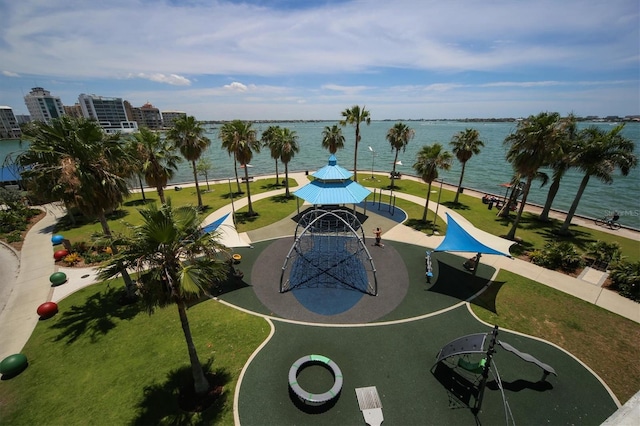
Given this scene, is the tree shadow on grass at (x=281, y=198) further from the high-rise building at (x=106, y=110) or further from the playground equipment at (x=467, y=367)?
the high-rise building at (x=106, y=110)

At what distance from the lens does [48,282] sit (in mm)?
21500

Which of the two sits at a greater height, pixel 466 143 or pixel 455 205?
pixel 466 143

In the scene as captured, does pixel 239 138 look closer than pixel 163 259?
No

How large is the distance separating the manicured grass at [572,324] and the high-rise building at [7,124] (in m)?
224

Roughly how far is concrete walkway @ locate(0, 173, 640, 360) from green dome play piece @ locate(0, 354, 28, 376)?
7.02ft

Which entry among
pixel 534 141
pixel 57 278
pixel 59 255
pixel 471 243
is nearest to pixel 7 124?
pixel 59 255

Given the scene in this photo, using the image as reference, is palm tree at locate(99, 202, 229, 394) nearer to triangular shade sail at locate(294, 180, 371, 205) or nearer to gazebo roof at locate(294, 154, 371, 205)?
triangular shade sail at locate(294, 180, 371, 205)

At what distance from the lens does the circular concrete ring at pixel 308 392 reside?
12062 mm

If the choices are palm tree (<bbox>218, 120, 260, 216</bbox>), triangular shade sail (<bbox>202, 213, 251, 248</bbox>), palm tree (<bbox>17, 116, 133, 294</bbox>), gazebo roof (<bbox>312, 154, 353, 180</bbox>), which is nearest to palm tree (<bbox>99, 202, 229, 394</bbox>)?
palm tree (<bbox>17, 116, 133, 294</bbox>)

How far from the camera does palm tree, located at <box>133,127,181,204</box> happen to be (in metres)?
26.0

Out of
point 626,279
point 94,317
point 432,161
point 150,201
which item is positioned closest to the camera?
point 94,317

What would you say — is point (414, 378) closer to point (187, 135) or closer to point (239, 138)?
A: point (239, 138)

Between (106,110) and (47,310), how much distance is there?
710ft

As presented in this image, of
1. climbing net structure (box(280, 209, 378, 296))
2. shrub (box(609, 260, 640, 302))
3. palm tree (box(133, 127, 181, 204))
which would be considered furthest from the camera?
palm tree (box(133, 127, 181, 204))
